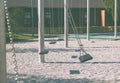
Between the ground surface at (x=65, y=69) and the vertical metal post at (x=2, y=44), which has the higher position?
the vertical metal post at (x=2, y=44)

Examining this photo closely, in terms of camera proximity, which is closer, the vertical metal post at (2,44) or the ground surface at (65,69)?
the vertical metal post at (2,44)

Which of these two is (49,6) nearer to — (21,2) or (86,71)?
(21,2)

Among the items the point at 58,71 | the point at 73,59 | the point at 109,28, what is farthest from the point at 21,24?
the point at 58,71

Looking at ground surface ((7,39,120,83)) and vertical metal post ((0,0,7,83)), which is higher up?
vertical metal post ((0,0,7,83))

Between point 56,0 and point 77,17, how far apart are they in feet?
9.94

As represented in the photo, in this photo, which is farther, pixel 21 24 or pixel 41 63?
pixel 21 24

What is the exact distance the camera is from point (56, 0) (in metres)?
39.8

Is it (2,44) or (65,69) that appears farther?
(65,69)

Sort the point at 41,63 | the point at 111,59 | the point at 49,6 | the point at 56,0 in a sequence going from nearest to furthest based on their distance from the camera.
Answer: the point at 41,63
the point at 111,59
the point at 49,6
the point at 56,0

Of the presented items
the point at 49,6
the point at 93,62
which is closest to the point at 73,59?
the point at 93,62

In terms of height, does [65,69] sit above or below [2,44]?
below

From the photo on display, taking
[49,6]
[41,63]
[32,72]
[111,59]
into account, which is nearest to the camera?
[32,72]

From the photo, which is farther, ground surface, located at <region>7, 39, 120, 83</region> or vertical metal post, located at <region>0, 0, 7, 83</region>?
ground surface, located at <region>7, 39, 120, 83</region>

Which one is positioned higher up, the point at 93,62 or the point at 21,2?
the point at 21,2
